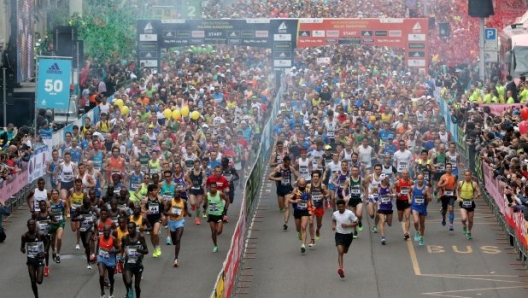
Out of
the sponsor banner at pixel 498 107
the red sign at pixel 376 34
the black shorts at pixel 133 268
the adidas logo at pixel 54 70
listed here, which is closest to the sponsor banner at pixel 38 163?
the adidas logo at pixel 54 70

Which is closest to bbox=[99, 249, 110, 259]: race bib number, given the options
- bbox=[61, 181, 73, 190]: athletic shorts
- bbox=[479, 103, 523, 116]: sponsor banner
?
bbox=[61, 181, 73, 190]: athletic shorts

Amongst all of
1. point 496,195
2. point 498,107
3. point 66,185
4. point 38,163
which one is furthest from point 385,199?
point 498,107

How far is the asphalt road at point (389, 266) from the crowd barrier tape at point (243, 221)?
1.65 feet

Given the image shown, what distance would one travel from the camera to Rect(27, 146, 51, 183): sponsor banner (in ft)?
109

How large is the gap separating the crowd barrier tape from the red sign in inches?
246

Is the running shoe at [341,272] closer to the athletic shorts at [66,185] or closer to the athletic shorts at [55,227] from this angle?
the athletic shorts at [55,227]

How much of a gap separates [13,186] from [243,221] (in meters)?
7.89

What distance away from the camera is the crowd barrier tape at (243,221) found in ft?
65.3

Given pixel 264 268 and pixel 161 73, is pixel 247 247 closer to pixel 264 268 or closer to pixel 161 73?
pixel 264 268

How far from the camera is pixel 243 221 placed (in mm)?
25328

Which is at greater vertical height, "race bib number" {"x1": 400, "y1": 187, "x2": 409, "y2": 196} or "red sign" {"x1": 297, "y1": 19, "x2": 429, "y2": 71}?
"red sign" {"x1": 297, "y1": 19, "x2": 429, "y2": 71}

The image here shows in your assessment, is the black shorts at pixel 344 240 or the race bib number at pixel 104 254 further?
the black shorts at pixel 344 240

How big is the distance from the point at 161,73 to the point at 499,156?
920 inches

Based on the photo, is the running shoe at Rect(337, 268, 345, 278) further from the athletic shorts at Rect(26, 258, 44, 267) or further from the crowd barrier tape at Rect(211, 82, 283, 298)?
the athletic shorts at Rect(26, 258, 44, 267)
